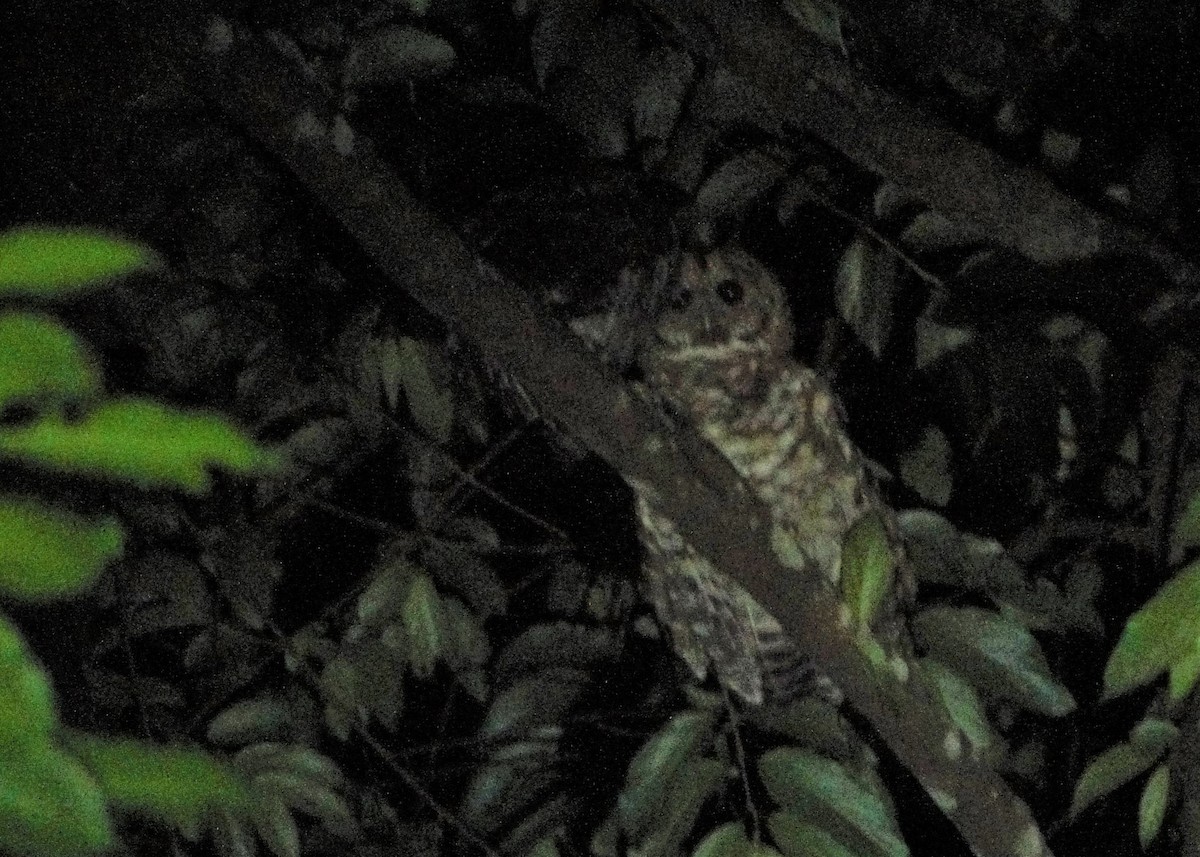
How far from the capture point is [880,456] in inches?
70.6

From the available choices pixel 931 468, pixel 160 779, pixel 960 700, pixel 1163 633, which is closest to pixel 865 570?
pixel 960 700

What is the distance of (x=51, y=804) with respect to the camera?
0.29 meters

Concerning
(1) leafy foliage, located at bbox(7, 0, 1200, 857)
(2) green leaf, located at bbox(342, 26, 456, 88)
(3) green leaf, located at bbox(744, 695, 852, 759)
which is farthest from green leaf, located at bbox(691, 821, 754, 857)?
(2) green leaf, located at bbox(342, 26, 456, 88)

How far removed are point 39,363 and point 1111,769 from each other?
99 cm

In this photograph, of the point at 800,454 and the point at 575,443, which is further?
the point at 575,443

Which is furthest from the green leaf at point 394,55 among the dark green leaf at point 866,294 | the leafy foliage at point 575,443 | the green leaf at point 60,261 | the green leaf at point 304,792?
the green leaf at point 60,261

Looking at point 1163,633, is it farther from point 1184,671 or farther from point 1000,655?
point 1000,655

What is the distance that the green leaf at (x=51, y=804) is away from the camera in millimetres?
286

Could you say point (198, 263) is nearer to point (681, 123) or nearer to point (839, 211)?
point (681, 123)

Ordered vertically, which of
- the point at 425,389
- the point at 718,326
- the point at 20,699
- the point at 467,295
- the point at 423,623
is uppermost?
the point at 20,699

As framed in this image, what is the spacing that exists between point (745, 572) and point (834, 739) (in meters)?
0.44

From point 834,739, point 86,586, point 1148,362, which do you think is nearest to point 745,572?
point 834,739

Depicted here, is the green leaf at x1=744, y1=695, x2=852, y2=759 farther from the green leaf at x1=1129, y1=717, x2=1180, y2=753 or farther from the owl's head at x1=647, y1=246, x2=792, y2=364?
the owl's head at x1=647, y1=246, x2=792, y2=364

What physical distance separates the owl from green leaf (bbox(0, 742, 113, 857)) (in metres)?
1.27
